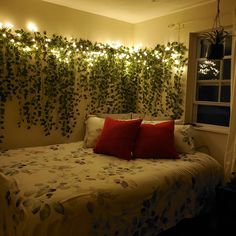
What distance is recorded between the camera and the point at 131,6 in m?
3.09

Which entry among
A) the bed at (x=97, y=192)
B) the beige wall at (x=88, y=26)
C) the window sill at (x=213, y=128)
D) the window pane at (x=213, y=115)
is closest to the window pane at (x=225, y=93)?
the window pane at (x=213, y=115)

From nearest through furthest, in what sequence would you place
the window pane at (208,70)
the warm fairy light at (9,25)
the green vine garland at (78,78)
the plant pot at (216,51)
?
the plant pot at (216,51) → the warm fairy light at (9,25) → the green vine garland at (78,78) → the window pane at (208,70)

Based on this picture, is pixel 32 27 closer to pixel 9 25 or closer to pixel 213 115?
pixel 9 25

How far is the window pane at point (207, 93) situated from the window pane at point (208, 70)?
0.38 feet

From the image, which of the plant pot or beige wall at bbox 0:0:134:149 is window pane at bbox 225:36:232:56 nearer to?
the plant pot

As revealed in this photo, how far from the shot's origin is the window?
2920 millimetres

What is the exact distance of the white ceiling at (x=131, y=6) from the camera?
2.95m

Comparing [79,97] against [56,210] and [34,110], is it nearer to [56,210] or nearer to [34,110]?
[34,110]

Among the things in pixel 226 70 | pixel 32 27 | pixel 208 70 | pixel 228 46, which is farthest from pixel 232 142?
pixel 32 27

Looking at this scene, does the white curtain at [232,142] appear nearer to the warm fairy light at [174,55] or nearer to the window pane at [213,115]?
the window pane at [213,115]

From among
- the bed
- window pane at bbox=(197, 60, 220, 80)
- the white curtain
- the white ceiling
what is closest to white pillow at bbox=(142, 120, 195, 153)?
the bed

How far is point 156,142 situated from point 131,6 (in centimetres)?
174

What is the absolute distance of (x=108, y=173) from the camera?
2.00m

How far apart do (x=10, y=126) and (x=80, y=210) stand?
1.71 meters
